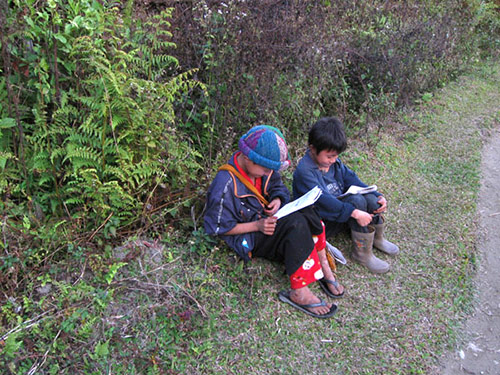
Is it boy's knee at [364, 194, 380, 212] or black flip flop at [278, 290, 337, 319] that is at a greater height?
boy's knee at [364, 194, 380, 212]

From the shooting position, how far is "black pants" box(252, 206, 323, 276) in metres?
3.21

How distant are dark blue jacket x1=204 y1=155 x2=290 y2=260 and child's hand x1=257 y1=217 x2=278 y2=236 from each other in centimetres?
16

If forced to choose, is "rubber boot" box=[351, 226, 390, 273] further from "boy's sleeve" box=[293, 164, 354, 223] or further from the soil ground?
the soil ground

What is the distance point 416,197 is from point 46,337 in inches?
159

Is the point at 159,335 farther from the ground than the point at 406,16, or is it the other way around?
the point at 406,16

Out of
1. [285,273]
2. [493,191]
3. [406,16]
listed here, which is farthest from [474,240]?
[406,16]

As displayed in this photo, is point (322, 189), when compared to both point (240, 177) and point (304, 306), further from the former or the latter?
point (304, 306)

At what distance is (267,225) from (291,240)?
0.23m

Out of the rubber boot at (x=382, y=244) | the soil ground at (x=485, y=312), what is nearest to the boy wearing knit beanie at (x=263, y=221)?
the rubber boot at (x=382, y=244)

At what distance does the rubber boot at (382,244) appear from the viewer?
13.3 ft

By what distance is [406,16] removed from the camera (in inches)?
298

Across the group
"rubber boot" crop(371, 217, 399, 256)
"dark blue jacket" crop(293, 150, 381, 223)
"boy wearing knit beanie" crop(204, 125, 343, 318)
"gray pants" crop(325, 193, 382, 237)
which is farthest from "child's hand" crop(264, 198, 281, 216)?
"rubber boot" crop(371, 217, 399, 256)

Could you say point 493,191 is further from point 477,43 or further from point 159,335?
point 477,43

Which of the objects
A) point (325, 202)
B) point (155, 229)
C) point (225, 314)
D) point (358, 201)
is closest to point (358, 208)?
point (358, 201)
